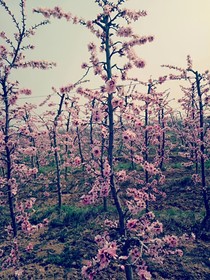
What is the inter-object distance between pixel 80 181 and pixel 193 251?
36.2 feet

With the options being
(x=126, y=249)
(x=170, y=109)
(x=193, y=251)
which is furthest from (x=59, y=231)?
(x=170, y=109)

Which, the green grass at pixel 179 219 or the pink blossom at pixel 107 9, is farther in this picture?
the green grass at pixel 179 219

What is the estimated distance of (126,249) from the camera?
6.00 m

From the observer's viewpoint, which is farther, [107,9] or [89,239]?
[89,239]

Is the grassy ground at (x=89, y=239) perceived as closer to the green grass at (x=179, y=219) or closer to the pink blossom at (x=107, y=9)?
the green grass at (x=179, y=219)

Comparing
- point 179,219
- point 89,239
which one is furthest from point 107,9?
point 179,219

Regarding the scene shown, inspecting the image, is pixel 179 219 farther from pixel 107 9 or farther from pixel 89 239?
pixel 107 9

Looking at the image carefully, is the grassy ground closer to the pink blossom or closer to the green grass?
the green grass

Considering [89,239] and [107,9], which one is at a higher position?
[107,9]

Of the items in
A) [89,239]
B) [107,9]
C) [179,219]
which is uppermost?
[107,9]

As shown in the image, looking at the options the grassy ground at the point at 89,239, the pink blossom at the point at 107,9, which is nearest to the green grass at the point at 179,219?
the grassy ground at the point at 89,239

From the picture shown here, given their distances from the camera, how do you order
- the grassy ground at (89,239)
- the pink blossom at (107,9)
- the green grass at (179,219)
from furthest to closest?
the green grass at (179,219) → the grassy ground at (89,239) → the pink blossom at (107,9)

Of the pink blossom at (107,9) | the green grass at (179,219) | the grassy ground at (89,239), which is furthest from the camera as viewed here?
the green grass at (179,219)

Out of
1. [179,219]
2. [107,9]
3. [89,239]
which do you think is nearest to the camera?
[107,9]
